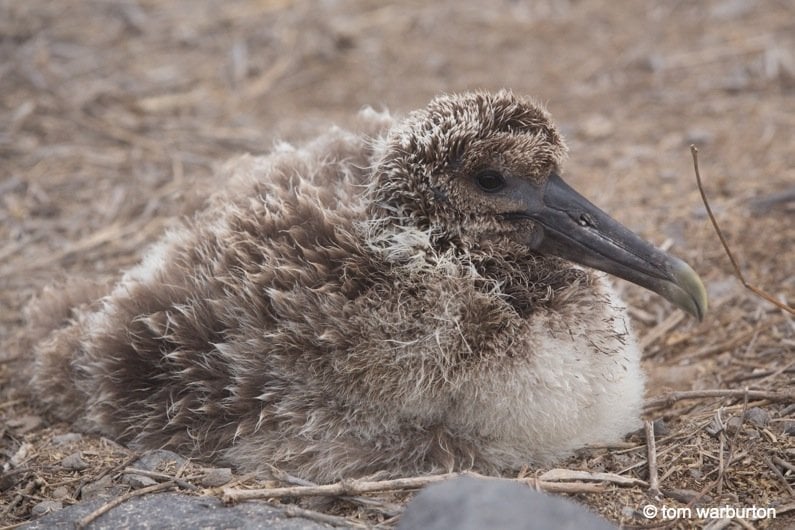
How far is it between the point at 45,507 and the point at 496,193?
2.29 metres

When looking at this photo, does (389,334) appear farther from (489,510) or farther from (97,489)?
(97,489)

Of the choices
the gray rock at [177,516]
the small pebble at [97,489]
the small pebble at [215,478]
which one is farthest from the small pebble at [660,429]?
the small pebble at [97,489]

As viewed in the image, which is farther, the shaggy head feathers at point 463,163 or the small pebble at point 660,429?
the small pebble at point 660,429

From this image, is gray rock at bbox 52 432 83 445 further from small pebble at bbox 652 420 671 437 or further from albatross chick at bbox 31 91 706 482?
small pebble at bbox 652 420 671 437

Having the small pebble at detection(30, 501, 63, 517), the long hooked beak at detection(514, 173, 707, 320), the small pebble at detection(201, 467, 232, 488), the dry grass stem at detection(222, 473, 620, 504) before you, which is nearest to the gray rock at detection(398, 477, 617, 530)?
the dry grass stem at detection(222, 473, 620, 504)

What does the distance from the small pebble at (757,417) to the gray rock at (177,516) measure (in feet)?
6.37

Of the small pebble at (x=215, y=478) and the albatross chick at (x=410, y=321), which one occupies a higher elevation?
the albatross chick at (x=410, y=321)

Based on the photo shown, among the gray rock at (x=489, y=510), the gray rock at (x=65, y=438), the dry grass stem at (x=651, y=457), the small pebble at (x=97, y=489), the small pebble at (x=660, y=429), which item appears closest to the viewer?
the gray rock at (x=489, y=510)

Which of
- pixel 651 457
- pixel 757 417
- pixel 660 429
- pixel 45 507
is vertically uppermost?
pixel 757 417

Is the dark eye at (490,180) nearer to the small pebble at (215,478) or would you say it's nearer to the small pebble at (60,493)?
the small pebble at (215,478)

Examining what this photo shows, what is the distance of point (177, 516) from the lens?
3484 mm

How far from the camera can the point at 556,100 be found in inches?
333

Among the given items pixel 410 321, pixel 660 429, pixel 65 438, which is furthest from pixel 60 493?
pixel 660 429

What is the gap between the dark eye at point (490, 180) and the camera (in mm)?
3984
